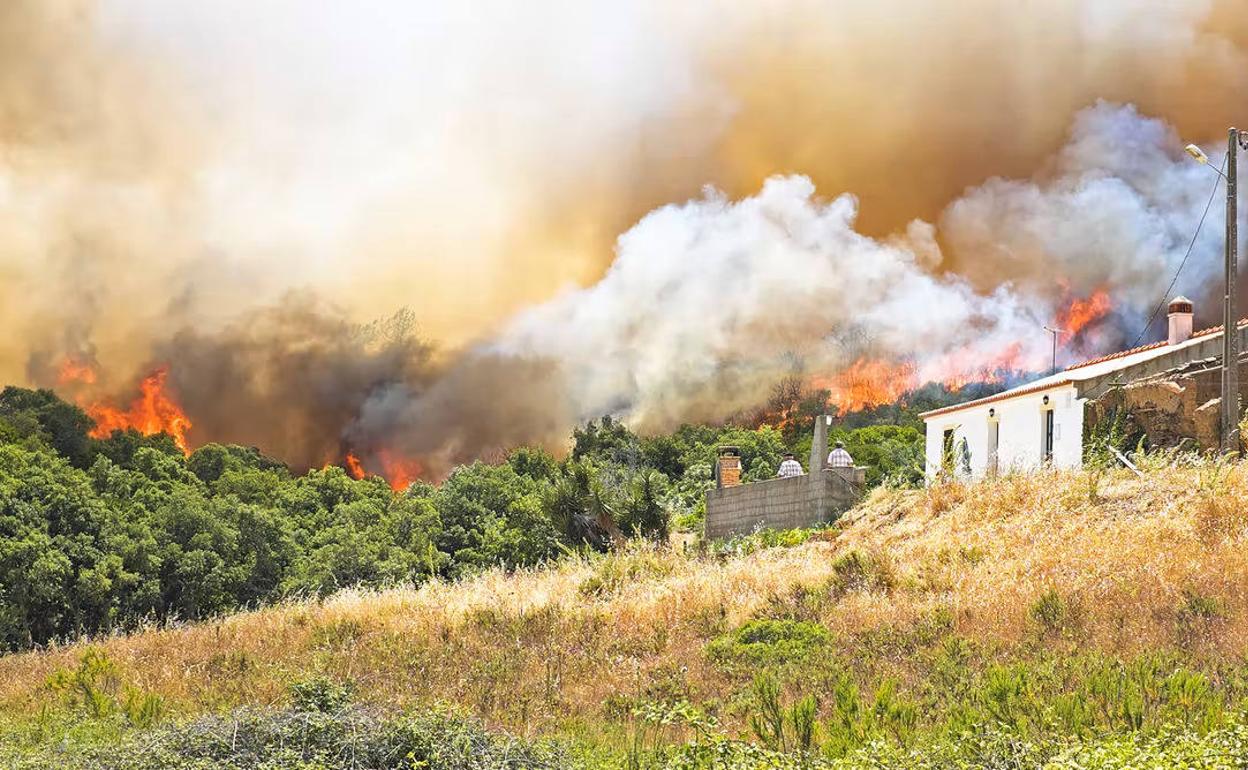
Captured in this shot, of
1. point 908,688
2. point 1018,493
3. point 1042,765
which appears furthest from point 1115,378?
point 1042,765

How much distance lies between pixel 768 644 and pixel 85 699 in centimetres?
685

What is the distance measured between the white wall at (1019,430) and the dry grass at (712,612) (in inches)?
163

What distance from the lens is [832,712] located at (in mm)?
9195

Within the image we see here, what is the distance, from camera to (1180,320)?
28.5m

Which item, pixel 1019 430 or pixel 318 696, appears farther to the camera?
pixel 1019 430

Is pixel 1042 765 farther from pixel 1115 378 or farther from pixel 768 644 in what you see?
pixel 1115 378

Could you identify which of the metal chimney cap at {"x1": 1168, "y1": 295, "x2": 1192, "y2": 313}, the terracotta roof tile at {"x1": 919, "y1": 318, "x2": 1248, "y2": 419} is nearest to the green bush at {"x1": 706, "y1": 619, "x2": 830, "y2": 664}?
the terracotta roof tile at {"x1": 919, "y1": 318, "x2": 1248, "y2": 419}

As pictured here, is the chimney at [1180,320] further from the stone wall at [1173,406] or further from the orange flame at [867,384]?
the orange flame at [867,384]

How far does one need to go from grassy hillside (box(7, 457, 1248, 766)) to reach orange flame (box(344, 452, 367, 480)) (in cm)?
4722

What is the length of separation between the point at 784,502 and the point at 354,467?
144 feet

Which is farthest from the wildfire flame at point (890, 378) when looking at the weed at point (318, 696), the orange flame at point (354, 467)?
the weed at point (318, 696)

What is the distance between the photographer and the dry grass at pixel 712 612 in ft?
37.3

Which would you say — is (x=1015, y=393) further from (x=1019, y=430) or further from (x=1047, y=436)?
(x=1047, y=436)

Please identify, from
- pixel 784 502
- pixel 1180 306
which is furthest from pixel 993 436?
pixel 784 502
